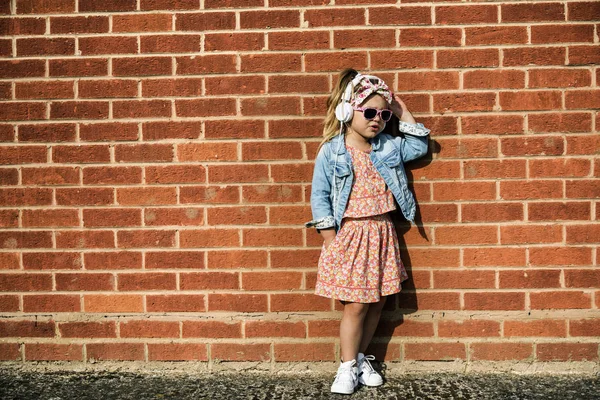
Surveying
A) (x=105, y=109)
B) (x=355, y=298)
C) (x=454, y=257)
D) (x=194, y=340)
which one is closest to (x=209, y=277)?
(x=194, y=340)

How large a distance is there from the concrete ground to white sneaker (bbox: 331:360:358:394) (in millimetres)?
39

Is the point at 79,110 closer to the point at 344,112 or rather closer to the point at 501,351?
the point at 344,112

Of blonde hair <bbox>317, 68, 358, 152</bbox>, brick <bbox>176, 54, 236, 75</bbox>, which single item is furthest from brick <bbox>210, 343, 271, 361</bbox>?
brick <bbox>176, 54, 236, 75</bbox>

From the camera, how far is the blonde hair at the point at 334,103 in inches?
142

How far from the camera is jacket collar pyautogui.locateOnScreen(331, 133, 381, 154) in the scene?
360 cm

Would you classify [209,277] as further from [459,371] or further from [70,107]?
[459,371]

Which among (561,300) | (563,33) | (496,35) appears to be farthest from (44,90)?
(561,300)

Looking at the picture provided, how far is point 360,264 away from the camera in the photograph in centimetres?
355

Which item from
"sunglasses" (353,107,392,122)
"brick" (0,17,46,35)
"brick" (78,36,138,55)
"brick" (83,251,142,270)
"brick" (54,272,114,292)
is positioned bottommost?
"brick" (54,272,114,292)

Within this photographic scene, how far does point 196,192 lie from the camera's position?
3820 millimetres

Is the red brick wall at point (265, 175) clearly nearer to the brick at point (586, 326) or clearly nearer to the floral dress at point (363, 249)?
the brick at point (586, 326)

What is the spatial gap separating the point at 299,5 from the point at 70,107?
1488 millimetres

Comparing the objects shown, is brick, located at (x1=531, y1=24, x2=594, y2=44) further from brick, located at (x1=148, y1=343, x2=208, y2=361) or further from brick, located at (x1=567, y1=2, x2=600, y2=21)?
brick, located at (x1=148, y1=343, x2=208, y2=361)

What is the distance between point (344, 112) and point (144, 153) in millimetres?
1220
